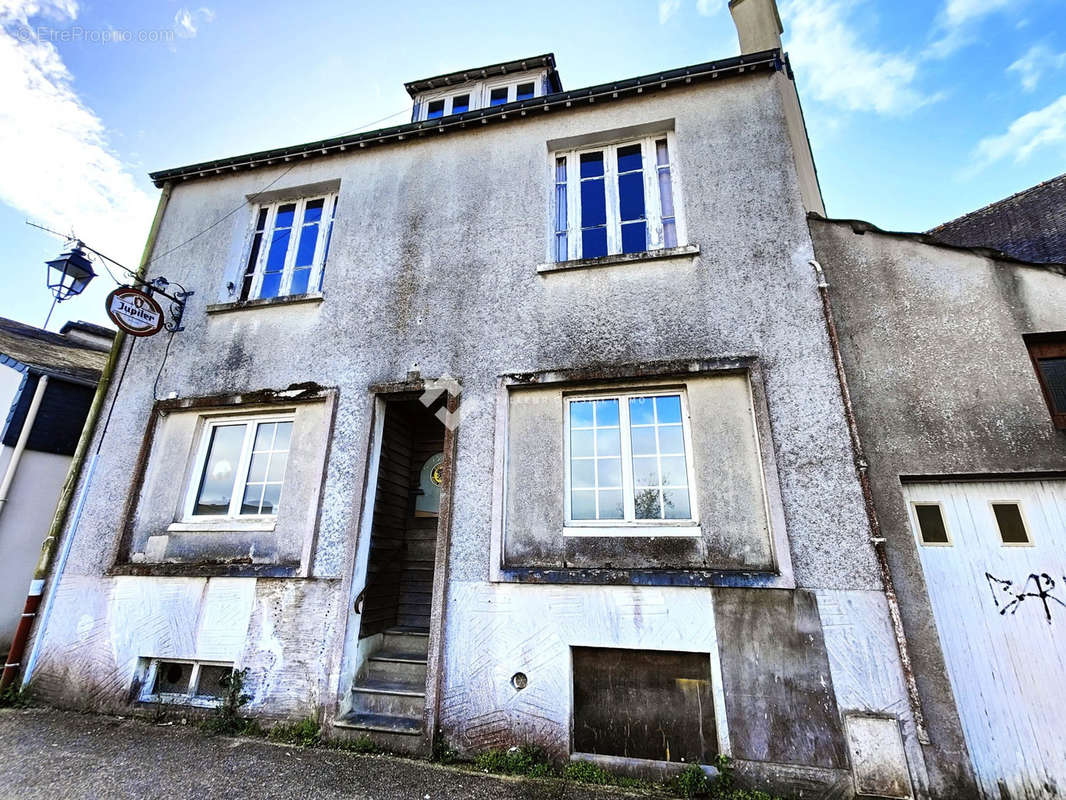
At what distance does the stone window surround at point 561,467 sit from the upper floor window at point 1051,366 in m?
2.45

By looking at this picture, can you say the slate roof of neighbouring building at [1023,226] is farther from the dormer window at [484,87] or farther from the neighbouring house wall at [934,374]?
the dormer window at [484,87]

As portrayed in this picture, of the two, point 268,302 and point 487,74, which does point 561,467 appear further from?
point 487,74

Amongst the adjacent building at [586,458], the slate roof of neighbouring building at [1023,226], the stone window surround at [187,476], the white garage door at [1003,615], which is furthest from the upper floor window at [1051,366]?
the stone window surround at [187,476]

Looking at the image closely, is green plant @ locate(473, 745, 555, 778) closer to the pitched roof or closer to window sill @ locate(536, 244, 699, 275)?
window sill @ locate(536, 244, 699, 275)

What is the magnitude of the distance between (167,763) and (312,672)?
1190 millimetres

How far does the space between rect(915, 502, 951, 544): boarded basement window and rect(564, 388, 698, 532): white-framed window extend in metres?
1.99

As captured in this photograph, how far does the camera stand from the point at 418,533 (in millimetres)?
6121

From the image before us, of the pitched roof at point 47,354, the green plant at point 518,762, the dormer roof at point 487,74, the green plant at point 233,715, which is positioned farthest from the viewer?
the dormer roof at point 487,74

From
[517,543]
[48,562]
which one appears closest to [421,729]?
[517,543]

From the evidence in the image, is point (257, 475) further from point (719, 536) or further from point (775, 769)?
point (775, 769)

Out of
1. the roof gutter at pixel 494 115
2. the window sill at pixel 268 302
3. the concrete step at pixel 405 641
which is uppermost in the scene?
the roof gutter at pixel 494 115

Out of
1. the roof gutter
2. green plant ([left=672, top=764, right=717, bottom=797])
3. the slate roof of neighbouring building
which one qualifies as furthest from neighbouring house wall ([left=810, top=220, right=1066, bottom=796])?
the roof gutter

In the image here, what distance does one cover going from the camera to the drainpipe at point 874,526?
141 inches

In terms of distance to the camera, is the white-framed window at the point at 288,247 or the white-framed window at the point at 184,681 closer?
the white-framed window at the point at 184,681
